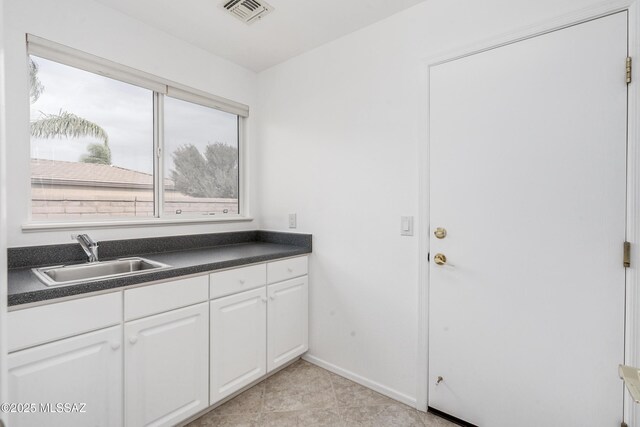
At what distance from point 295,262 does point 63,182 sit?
1548 millimetres

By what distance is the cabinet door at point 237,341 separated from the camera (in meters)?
1.84

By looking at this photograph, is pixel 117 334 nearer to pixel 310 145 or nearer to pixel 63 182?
pixel 63 182

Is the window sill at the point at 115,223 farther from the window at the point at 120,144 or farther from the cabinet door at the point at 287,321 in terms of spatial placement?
the cabinet door at the point at 287,321

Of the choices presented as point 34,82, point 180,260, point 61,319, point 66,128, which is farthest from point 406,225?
point 34,82

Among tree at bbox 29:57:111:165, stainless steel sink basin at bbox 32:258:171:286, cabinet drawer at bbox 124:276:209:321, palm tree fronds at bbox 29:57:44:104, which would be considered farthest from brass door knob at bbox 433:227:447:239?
palm tree fronds at bbox 29:57:44:104

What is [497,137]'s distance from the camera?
1.64m

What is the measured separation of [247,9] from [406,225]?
1684 mm


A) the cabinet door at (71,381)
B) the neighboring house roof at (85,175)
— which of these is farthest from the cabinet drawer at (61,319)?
the neighboring house roof at (85,175)

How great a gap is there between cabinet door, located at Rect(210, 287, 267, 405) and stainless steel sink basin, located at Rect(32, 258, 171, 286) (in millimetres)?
469

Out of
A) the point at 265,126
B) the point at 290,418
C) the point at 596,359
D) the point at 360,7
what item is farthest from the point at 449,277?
the point at 265,126

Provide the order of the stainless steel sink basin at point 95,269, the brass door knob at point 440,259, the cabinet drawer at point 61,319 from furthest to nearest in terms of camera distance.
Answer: the brass door knob at point 440,259 → the stainless steel sink basin at point 95,269 → the cabinet drawer at point 61,319

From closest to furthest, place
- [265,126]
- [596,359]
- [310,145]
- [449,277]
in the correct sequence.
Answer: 1. [596,359]
2. [449,277]
3. [310,145]
4. [265,126]

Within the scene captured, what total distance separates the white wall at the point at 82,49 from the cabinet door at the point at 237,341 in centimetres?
81

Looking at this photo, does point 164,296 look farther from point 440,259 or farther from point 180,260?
point 440,259
